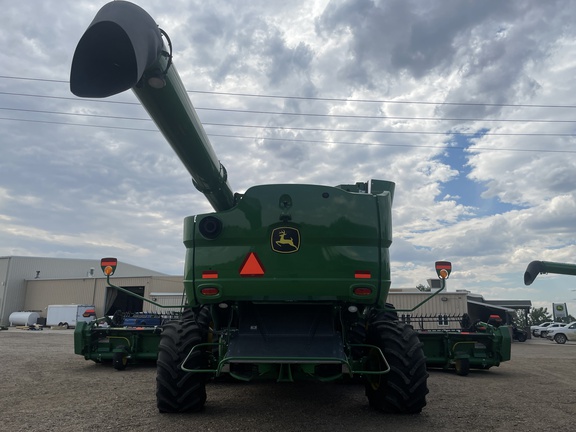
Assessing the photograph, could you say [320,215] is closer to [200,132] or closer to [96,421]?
[200,132]

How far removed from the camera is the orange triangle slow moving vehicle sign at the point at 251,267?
5.46 metres

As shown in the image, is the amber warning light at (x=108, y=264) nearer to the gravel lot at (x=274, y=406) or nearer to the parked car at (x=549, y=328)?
the gravel lot at (x=274, y=406)

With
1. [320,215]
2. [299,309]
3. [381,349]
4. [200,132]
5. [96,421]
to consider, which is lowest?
[96,421]

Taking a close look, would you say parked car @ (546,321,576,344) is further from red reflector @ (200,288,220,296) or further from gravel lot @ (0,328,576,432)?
red reflector @ (200,288,220,296)

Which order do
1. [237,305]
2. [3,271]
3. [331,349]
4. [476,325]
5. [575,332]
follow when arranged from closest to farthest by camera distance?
[331,349] < [237,305] < [476,325] < [575,332] < [3,271]

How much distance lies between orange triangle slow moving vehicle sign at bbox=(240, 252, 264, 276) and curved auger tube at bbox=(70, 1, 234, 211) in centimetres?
178

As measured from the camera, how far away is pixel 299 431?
202 inches

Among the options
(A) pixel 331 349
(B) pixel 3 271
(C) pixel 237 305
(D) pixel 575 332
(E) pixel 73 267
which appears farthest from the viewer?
(E) pixel 73 267

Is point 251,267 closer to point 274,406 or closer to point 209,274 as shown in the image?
point 209,274

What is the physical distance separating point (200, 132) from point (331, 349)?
2.89 meters

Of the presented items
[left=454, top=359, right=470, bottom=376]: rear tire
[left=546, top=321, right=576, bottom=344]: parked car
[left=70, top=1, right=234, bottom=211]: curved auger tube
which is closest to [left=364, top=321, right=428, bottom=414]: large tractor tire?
[left=70, top=1, right=234, bottom=211]: curved auger tube

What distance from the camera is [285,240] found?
5.49 m

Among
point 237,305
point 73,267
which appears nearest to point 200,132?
point 237,305

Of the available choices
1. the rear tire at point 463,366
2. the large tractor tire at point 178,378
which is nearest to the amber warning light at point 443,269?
the large tractor tire at point 178,378
